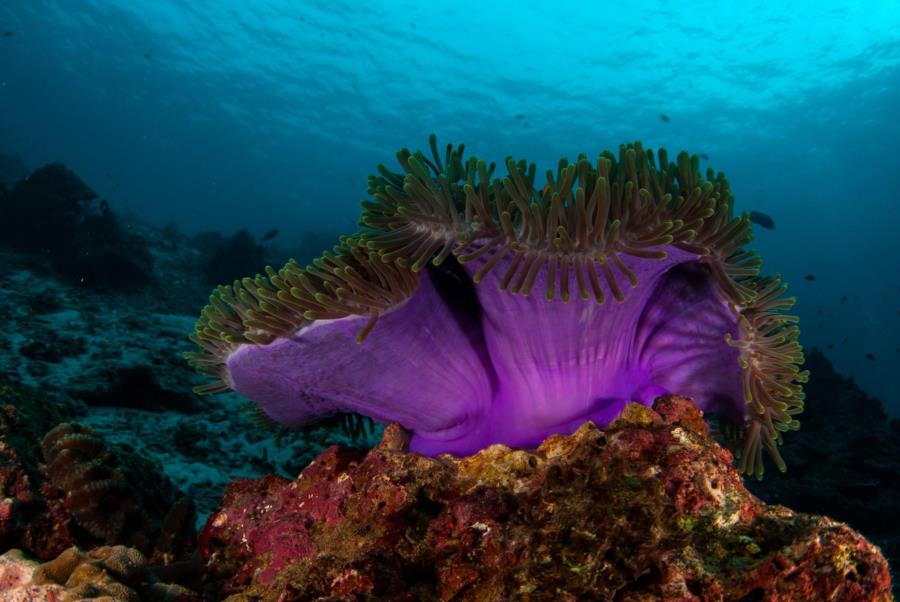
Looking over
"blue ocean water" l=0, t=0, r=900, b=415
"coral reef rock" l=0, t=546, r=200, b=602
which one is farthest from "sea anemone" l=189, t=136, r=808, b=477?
"blue ocean water" l=0, t=0, r=900, b=415

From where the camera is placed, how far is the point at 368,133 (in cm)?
5556

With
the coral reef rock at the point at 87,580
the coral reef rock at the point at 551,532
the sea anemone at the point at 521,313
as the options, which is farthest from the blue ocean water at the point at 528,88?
the coral reef rock at the point at 87,580

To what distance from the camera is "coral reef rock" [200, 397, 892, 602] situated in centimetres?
132

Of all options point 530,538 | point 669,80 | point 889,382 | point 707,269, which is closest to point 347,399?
point 530,538

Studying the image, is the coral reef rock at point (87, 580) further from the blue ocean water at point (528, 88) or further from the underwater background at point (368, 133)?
the blue ocean water at point (528, 88)

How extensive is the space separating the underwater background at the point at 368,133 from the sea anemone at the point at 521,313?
1.31 metres

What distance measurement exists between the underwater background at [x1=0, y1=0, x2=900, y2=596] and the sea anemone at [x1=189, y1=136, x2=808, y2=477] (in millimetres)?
1313

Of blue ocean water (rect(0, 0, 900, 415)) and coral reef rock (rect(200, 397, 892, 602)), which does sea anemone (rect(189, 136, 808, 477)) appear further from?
blue ocean water (rect(0, 0, 900, 415))

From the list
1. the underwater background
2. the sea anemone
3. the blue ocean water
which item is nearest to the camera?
the sea anemone

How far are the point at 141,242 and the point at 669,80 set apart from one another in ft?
134

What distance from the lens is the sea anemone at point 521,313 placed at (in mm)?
2047

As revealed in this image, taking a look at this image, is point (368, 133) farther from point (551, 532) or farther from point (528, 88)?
point (551, 532)

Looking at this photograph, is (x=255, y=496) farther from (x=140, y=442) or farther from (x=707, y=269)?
(x=140, y=442)

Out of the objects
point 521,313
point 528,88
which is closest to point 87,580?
point 521,313
